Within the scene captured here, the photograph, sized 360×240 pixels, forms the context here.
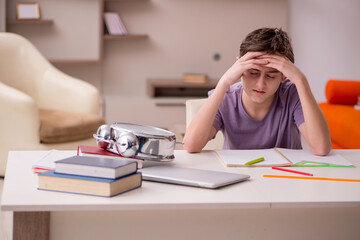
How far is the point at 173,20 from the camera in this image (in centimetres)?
511

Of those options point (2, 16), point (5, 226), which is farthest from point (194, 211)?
point (2, 16)

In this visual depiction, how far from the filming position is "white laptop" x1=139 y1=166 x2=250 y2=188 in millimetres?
1357

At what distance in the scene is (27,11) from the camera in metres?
4.70

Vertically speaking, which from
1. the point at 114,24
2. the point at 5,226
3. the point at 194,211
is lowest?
the point at 5,226

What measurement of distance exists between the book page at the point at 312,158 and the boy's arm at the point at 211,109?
260 millimetres

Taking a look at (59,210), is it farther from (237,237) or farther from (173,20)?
(173,20)

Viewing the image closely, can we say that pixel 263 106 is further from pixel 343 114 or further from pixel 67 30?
pixel 67 30

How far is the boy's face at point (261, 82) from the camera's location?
6.05 feet

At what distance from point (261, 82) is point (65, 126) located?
5.12ft

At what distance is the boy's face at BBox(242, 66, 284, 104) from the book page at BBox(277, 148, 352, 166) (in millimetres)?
198

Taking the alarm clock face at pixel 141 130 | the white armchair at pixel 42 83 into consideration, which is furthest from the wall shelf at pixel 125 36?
the alarm clock face at pixel 141 130

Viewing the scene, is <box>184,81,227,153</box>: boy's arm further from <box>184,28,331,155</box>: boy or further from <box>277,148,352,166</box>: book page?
<box>277,148,352,166</box>: book page

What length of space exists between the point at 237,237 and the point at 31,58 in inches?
104

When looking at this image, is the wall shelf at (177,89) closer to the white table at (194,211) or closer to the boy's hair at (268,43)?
the boy's hair at (268,43)
